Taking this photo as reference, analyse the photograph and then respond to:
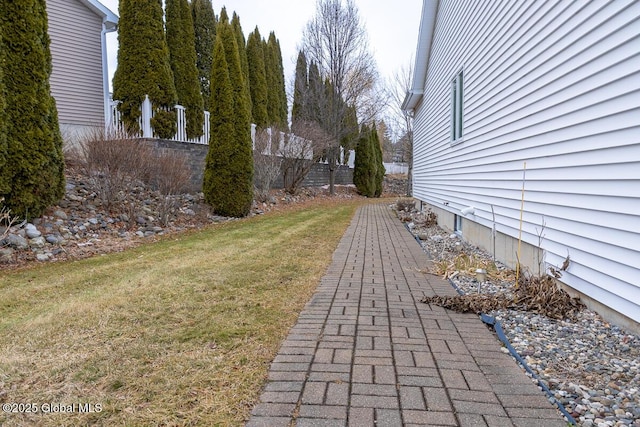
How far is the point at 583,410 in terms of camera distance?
1903 mm

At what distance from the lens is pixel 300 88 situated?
22.5 meters

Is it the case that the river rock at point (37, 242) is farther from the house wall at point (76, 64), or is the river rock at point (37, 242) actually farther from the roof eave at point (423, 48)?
the roof eave at point (423, 48)

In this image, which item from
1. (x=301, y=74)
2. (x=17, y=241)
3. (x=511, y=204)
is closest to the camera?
(x=511, y=204)

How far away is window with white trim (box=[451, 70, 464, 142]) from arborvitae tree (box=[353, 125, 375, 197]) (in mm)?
15147

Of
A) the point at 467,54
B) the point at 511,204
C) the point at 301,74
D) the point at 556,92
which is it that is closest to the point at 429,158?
the point at 467,54

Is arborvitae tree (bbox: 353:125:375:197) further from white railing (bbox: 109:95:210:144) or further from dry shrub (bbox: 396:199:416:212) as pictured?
white railing (bbox: 109:95:210:144)

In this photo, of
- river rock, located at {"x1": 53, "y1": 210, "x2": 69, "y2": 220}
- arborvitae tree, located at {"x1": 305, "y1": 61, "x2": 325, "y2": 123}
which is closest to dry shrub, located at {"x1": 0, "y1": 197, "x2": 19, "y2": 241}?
river rock, located at {"x1": 53, "y1": 210, "x2": 69, "y2": 220}

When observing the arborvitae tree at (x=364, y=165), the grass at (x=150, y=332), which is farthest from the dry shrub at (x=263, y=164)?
the arborvitae tree at (x=364, y=165)

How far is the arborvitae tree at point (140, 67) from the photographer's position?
10.7 meters

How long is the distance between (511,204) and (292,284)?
113 inches

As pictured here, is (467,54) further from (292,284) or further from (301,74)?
(301,74)

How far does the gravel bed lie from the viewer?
1.90 m

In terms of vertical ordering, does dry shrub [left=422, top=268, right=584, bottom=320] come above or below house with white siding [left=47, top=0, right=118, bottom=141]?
below

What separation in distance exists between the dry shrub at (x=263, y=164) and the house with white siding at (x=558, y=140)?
25.4ft
